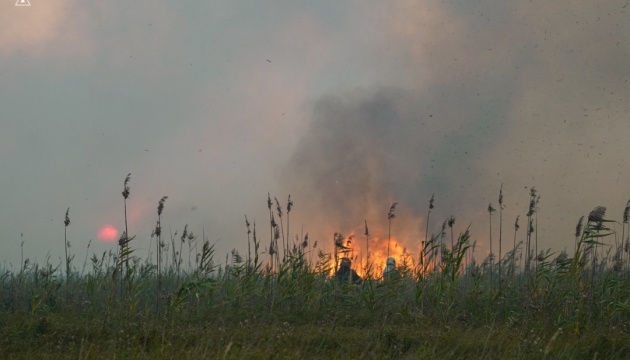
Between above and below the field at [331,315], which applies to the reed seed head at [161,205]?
above

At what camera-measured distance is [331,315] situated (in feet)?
34.8

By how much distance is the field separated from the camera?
7.84m

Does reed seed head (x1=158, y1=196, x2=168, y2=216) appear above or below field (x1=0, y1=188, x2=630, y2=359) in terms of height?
above

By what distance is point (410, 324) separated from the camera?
9.92 m

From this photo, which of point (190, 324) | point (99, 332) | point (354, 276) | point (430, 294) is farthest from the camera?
point (354, 276)

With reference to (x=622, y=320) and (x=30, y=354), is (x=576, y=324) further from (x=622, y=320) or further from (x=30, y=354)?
(x=30, y=354)

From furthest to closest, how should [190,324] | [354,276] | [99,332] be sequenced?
[354,276], [190,324], [99,332]

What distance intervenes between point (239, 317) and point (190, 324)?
949mm

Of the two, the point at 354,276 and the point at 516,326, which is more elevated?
the point at 354,276

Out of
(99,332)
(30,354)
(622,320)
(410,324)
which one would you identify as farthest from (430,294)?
(30,354)

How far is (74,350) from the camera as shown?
7715mm

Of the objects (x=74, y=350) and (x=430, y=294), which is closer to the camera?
(x=74, y=350)

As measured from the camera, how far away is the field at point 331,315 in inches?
309

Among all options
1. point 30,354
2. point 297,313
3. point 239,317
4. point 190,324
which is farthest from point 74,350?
point 297,313
